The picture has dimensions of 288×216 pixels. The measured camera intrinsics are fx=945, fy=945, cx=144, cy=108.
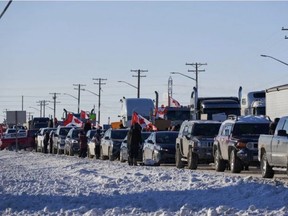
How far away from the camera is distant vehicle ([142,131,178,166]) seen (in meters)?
39.5

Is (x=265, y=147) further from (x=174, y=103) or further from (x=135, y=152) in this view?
(x=174, y=103)

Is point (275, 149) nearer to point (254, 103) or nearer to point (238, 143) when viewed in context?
point (238, 143)

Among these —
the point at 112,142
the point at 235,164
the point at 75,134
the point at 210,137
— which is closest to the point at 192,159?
the point at 210,137

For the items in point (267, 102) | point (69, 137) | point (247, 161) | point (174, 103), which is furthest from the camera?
point (174, 103)

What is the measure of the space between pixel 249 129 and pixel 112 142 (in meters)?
16.4

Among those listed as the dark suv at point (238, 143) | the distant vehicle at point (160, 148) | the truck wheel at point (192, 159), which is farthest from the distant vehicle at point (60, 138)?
the dark suv at point (238, 143)

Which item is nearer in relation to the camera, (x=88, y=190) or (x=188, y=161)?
(x=88, y=190)

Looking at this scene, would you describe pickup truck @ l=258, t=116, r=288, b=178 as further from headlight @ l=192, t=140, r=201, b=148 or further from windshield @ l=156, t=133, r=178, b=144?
windshield @ l=156, t=133, r=178, b=144

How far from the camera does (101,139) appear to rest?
51.2 meters

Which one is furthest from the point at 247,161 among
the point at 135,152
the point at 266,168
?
the point at 135,152

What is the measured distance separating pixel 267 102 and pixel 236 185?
2223cm

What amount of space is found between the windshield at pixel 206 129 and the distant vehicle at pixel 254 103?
10.4 meters

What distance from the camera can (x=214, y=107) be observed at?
49.0 metres

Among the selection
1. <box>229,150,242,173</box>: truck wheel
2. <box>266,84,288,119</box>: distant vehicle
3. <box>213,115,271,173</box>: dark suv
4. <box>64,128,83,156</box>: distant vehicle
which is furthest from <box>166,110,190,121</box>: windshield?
<box>229,150,242,173</box>: truck wheel
